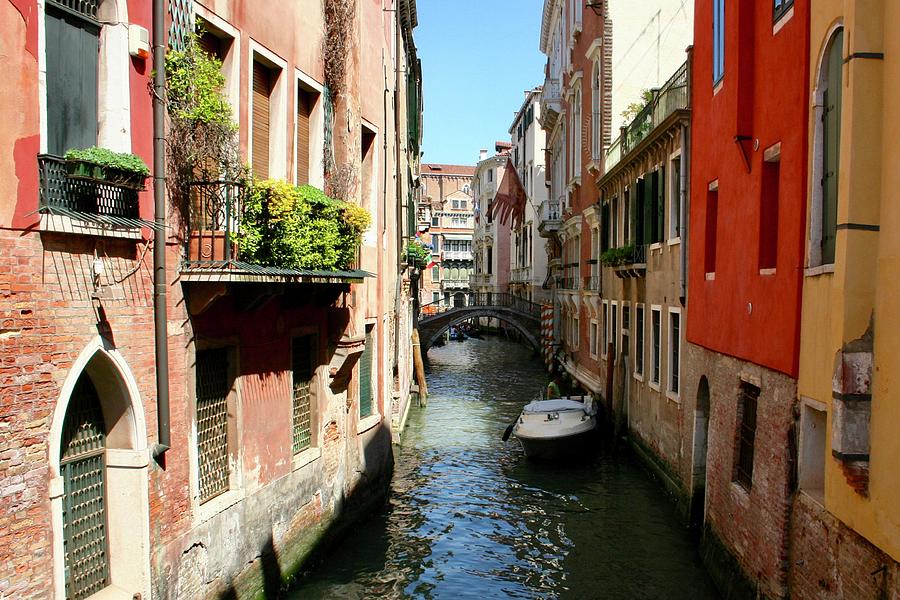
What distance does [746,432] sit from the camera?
29.1 ft

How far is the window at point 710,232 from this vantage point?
35.7ft

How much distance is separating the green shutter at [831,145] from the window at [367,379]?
7219 millimetres

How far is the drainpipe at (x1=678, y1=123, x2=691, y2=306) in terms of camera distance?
1238 centimetres

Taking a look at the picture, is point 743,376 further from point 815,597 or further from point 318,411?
point 318,411

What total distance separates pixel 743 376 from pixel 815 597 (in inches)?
112

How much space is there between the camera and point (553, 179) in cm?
3338

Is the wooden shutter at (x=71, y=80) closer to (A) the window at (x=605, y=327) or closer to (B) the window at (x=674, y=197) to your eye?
(B) the window at (x=674, y=197)

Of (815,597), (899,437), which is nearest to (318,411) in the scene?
(815,597)

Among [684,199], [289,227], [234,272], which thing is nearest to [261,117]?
[289,227]

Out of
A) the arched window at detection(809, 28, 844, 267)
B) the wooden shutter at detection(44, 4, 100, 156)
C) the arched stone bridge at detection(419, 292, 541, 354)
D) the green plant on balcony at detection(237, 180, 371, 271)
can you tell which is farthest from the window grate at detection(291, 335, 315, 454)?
the arched stone bridge at detection(419, 292, 541, 354)

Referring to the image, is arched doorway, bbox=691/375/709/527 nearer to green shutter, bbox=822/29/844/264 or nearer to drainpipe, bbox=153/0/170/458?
green shutter, bbox=822/29/844/264

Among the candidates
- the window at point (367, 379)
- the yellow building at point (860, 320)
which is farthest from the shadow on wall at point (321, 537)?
the yellow building at point (860, 320)

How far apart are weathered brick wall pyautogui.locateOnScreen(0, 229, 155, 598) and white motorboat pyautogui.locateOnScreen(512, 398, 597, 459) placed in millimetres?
11409

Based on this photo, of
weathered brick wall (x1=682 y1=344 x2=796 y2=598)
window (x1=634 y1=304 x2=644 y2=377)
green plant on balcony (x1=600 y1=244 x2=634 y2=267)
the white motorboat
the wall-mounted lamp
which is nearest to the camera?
weathered brick wall (x1=682 y1=344 x2=796 y2=598)
